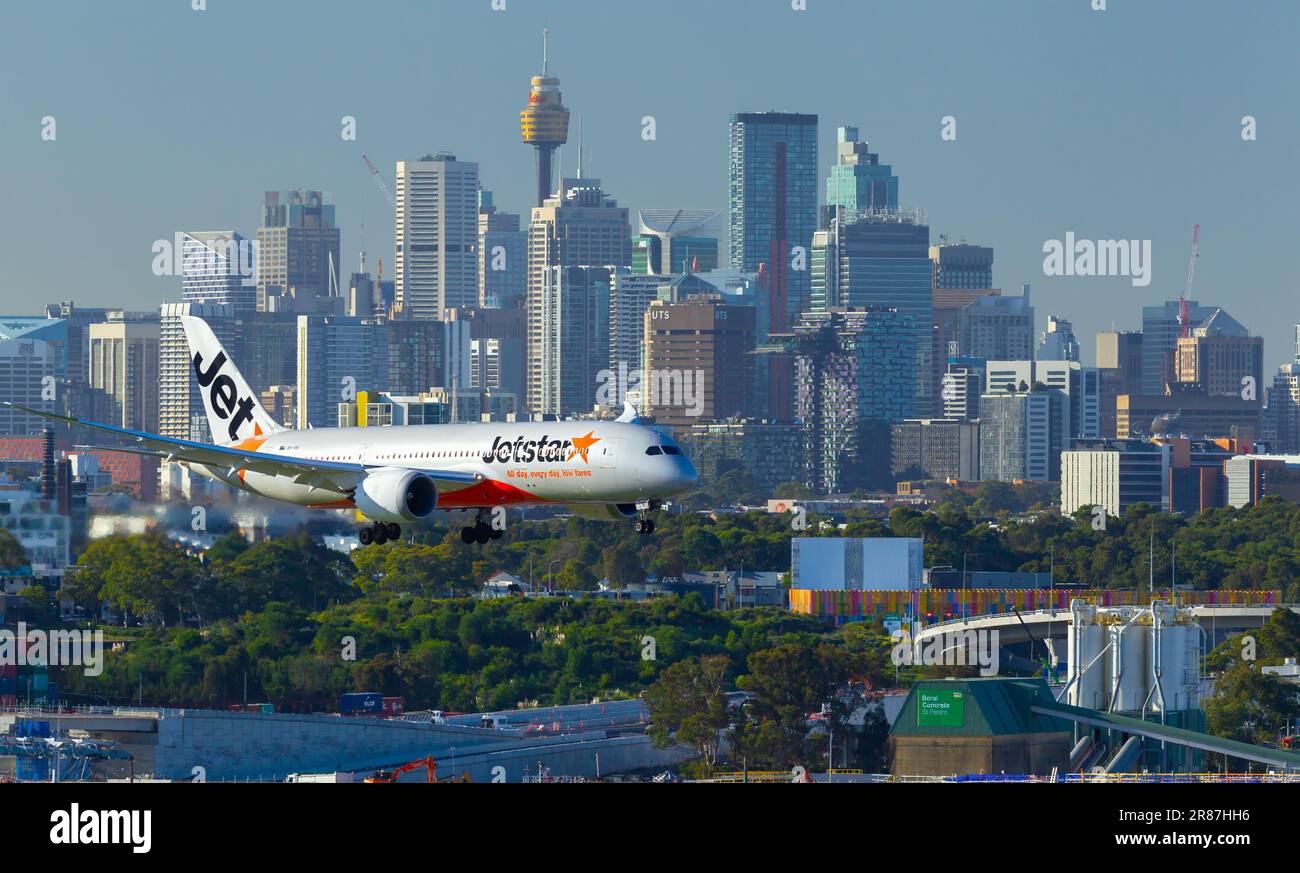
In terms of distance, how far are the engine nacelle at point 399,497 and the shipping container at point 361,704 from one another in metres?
79.0

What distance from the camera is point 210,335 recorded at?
89.4 m

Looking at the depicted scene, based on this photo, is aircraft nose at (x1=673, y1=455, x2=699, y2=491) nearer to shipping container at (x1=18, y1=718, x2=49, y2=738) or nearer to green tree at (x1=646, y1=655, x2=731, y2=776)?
green tree at (x1=646, y1=655, x2=731, y2=776)

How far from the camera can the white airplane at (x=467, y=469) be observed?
66.8 meters

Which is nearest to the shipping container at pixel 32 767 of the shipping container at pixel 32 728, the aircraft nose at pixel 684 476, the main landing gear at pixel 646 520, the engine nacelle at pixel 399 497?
the shipping container at pixel 32 728

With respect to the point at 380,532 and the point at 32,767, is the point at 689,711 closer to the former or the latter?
the point at 32,767

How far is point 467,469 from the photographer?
70438mm

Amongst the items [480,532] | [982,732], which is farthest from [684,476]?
[982,732]

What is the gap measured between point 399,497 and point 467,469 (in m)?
2.37

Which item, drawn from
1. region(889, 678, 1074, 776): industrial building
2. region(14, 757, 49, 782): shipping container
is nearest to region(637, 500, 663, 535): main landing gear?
region(889, 678, 1074, 776): industrial building

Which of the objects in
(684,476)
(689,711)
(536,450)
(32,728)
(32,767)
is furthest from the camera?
(689,711)

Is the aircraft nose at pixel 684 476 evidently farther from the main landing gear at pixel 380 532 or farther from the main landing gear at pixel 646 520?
the main landing gear at pixel 380 532

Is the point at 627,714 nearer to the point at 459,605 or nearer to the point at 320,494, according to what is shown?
the point at 459,605
